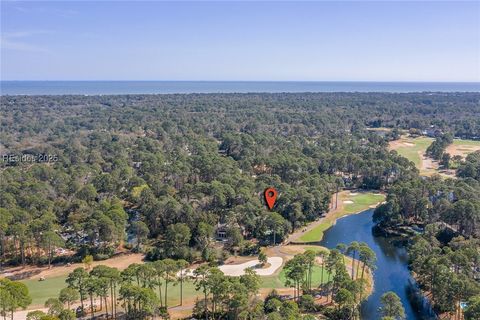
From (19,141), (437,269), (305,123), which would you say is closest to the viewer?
(437,269)

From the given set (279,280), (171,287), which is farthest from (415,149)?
(171,287)

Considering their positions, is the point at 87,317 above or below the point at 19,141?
below

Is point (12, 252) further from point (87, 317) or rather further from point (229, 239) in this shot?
point (229, 239)

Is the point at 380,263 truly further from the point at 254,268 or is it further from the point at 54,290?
the point at 54,290

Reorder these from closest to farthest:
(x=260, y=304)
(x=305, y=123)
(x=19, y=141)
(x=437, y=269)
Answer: (x=260, y=304), (x=437, y=269), (x=19, y=141), (x=305, y=123)

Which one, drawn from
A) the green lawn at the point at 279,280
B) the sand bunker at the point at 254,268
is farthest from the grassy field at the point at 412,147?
the green lawn at the point at 279,280

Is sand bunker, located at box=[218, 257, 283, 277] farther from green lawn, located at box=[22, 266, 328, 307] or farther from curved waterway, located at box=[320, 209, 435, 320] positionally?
curved waterway, located at box=[320, 209, 435, 320]

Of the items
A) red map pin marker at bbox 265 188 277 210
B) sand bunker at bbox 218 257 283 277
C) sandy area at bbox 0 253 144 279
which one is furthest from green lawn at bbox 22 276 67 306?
red map pin marker at bbox 265 188 277 210

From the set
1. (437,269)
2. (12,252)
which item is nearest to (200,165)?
(12,252)
